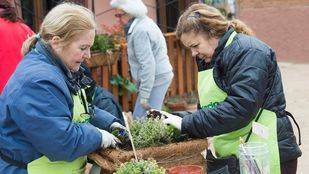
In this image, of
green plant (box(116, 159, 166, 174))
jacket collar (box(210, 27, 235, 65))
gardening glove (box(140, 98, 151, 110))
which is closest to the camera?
green plant (box(116, 159, 166, 174))

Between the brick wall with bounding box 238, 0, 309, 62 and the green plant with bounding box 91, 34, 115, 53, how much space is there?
22.5ft

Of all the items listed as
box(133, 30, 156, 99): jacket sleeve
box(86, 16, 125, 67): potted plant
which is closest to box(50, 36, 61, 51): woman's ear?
box(133, 30, 156, 99): jacket sleeve

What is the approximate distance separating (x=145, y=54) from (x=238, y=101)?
305 cm

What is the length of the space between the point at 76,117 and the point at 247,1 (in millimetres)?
11585

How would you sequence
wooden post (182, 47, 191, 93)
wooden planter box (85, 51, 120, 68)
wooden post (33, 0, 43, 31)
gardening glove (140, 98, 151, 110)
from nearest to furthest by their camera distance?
gardening glove (140, 98, 151, 110), wooden planter box (85, 51, 120, 68), wooden post (33, 0, 43, 31), wooden post (182, 47, 191, 93)

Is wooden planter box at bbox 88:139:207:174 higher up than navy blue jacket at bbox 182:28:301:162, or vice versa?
navy blue jacket at bbox 182:28:301:162

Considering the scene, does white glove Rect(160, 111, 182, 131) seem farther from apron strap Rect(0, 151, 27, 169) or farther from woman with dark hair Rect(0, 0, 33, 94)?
woman with dark hair Rect(0, 0, 33, 94)

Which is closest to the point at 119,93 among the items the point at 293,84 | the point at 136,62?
the point at 136,62

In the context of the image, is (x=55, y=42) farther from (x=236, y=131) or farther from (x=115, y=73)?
(x=115, y=73)

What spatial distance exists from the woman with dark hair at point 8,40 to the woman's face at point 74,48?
2267 millimetres

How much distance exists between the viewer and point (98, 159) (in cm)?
260

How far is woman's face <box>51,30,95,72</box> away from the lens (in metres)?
2.50

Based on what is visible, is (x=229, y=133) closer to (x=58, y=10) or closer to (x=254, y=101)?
(x=254, y=101)

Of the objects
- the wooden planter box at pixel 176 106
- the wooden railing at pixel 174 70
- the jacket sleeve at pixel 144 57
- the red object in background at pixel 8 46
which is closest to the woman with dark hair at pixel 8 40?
the red object in background at pixel 8 46
